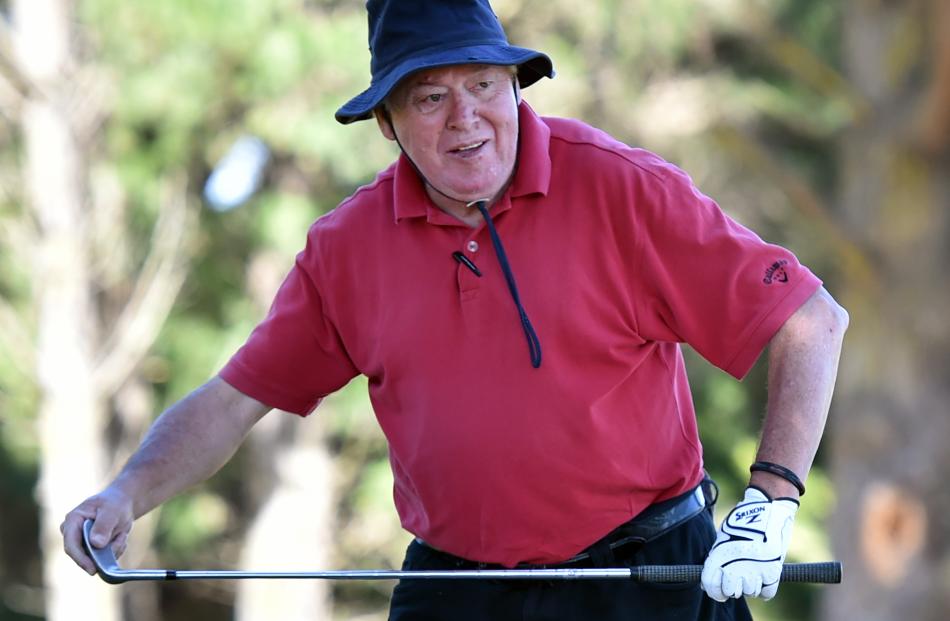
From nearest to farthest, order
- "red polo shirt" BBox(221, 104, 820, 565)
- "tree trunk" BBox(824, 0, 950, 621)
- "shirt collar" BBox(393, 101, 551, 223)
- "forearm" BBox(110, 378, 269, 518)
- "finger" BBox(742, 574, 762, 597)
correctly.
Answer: "finger" BBox(742, 574, 762, 597)
"red polo shirt" BBox(221, 104, 820, 565)
"shirt collar" BBox(393, 101, 551, 223)
"forearm" BBox(110, 378, 269, 518)
"tree trunk" BBox(824, 0, 950, 621)

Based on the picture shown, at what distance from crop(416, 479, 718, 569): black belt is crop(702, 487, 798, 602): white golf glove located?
0.32m

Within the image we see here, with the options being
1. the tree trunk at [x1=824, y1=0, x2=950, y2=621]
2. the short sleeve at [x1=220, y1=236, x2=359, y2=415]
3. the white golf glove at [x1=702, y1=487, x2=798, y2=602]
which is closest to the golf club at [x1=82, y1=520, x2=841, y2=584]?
the white golf glove at [x1=702, y1=487, x2=798, y2=602]

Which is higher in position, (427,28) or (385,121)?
(427,28)

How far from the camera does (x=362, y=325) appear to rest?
3.37 metres

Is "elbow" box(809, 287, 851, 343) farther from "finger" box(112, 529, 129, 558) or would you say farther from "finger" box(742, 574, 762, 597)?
"finger" box(112, 529, 129, 558)

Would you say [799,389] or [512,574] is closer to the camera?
[799,389]

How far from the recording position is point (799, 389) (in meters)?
2.98

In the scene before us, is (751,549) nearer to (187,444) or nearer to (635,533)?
(635,533)

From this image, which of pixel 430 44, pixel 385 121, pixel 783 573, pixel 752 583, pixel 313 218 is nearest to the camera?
pixel 752 583

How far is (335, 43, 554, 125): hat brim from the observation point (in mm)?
3135

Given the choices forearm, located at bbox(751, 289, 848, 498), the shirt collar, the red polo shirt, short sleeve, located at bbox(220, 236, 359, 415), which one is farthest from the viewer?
short sleeve, located at bbox(220, 236, 359, 415)

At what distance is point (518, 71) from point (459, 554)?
1.09 m

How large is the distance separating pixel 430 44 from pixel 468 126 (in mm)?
193

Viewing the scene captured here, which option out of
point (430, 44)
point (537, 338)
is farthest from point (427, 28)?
point (537, 338)
